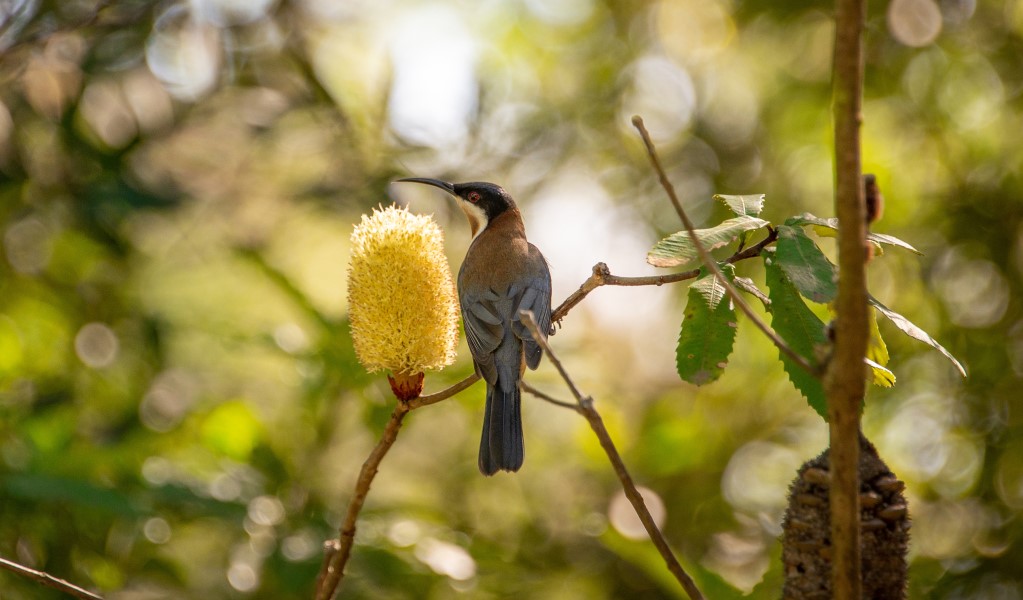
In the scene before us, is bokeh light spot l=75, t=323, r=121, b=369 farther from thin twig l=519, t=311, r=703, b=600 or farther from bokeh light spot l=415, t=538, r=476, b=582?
thin twig l=519, t=311, r=703, b=600

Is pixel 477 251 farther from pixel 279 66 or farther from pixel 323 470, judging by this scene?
pixel 279 66

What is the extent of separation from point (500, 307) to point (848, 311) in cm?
230

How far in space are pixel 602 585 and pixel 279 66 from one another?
10.4 feet

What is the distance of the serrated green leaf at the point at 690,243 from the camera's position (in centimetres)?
157

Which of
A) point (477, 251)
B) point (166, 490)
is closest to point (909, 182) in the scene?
point (477, 251)

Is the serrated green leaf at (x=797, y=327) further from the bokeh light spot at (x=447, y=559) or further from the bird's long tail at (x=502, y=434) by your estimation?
the bokeh light spot at (x=447, y=559)

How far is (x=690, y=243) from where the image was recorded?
63.8 inches

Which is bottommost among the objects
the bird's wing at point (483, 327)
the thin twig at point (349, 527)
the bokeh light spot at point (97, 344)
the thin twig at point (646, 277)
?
the thin twig at point (349, 527)

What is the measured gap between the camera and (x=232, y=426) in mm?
3570

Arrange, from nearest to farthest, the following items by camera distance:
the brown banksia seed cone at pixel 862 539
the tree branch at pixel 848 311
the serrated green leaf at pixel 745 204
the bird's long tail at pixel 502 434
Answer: the tree branch at pixel 848 311
the brown banksia seed cone at pixel 862 539
the serrated green leaf at pixel 745 204
the bird's long tail at pixel 502 434

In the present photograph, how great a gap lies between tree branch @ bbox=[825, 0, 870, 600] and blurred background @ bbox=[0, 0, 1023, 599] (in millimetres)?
1451

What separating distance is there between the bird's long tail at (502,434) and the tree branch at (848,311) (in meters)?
1.75

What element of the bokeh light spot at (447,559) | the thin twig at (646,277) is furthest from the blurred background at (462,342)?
the thin twig at (646,277)

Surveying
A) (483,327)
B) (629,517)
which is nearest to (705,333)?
(483,327)
